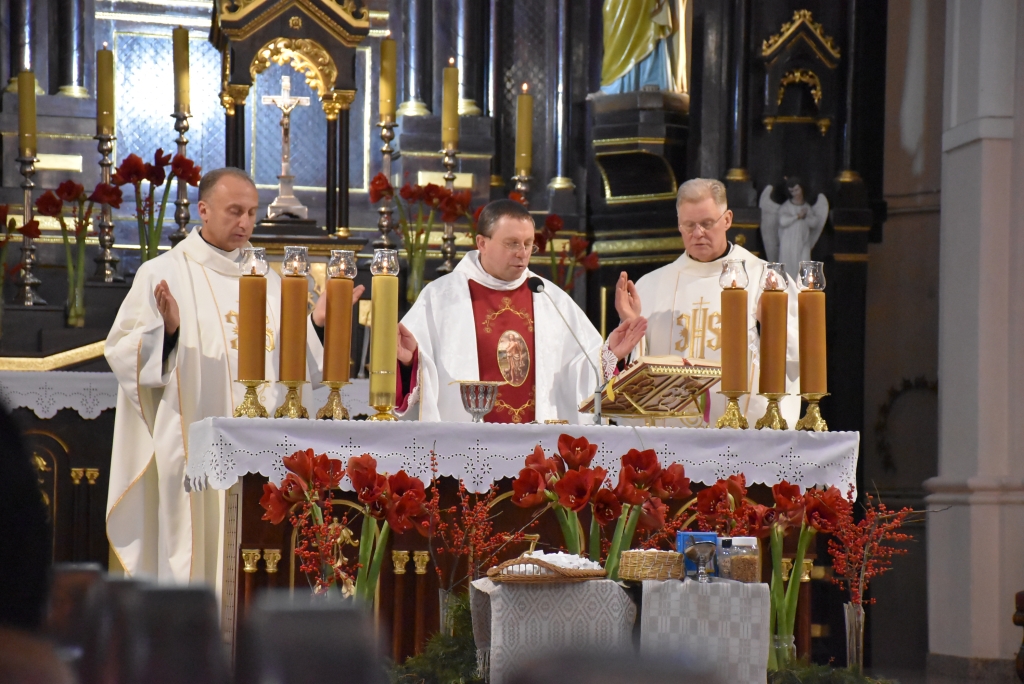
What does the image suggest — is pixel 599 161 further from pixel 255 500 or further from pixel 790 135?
pixel 255 500

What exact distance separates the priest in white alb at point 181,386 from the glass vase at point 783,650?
2.10m

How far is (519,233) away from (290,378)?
1.34 metres

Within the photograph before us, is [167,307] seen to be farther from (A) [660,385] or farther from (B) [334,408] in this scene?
(A) [660,385]

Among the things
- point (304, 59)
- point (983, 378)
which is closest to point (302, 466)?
point (304, 59)

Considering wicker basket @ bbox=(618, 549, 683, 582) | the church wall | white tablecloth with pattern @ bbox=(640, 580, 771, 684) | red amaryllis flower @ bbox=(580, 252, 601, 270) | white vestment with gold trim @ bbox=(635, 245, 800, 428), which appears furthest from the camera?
the church wall

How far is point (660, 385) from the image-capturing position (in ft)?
13.8

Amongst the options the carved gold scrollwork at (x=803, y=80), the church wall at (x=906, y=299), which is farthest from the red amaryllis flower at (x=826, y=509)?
the church wall at (x=906, y=299)

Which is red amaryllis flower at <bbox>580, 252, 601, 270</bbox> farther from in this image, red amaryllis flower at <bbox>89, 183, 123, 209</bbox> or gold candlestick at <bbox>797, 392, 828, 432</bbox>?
gold candlestick at <bbox>797, 392, 828, 432</bbox>

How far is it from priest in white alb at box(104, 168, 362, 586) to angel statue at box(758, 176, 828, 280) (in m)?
3.31

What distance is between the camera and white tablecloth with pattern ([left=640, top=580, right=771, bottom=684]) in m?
3.21

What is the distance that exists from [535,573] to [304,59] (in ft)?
14.4

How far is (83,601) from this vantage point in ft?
4.91

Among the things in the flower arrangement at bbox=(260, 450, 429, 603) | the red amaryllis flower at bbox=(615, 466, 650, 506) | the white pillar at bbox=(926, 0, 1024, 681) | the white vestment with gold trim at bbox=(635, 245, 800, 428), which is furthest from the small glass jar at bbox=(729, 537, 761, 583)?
the white pillar at bbox=(926, 0, 1024, 681)

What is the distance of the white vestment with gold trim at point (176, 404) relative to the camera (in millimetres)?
5199
